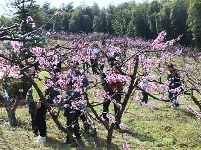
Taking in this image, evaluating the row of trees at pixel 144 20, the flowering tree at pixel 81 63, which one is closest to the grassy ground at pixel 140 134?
the flowering tree at pixel 81 63

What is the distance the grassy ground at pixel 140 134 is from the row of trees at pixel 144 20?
2450 centimetres

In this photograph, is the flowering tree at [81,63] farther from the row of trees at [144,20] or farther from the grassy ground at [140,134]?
the row of trees at [144,20]

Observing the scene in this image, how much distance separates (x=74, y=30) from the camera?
69.1 meters

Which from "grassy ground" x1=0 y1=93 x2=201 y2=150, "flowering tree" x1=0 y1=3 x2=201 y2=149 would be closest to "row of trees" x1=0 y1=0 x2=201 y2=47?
"grassy ground" x1=0 y1=93 x2=201 y2=150

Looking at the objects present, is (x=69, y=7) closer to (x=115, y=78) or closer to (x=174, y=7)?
(x=174, y=7)

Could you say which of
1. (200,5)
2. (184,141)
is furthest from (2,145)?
(200,5)

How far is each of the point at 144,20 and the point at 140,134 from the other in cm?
4993

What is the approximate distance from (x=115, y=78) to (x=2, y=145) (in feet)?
10.0

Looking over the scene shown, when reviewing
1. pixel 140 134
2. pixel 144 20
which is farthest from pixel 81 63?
pixel 144 20

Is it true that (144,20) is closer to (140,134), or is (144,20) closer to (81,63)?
→ (140,134)

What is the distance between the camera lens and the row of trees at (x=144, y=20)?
147 feet

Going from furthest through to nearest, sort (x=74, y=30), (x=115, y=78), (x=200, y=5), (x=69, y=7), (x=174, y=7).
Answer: (x=69, y=7) < (x=74, y=30) < (x=174, y=7) < (x=200, y=5) < (x=115, y=78)

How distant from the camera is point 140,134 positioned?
912 cm

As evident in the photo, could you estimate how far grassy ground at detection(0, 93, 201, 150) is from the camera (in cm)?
792
